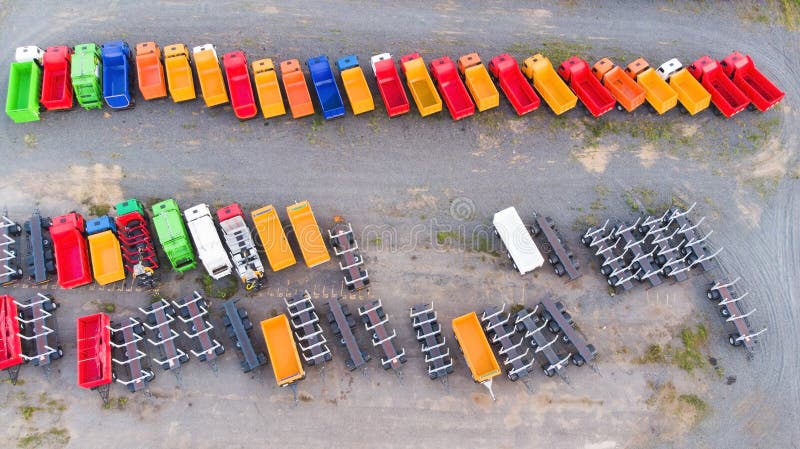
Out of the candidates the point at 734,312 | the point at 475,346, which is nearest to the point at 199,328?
the point at 475,346

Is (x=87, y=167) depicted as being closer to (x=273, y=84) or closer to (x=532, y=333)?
(x=273, y=84)

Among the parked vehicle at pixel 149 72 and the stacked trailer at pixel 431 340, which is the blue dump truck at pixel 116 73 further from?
the stacked trailer at pixel 431 340

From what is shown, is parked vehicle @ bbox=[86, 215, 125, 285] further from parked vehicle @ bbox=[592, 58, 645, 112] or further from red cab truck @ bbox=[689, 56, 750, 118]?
red cab truck @ bbox=[689, 56, 750, 118]

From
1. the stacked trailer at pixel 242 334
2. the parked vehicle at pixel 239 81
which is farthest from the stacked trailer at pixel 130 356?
the parked vehicle at pixel 239 81

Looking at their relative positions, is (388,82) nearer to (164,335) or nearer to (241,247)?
(241,247)

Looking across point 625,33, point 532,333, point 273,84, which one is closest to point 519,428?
point 532,333
